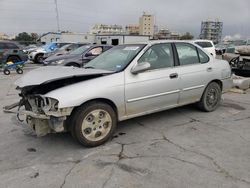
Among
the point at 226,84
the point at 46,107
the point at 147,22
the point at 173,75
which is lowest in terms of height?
the point at 226,84

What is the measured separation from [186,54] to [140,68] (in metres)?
1.47

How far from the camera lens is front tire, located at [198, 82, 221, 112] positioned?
201 inches

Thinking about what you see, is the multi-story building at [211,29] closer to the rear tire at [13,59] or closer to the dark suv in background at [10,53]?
the dark suv in background at [10,53]

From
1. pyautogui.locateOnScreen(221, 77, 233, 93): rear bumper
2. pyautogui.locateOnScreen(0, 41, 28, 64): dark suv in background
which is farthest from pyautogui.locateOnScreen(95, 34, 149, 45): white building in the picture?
pyautogui.locateOnScreen(221, 77, 233, 93): rear bumper

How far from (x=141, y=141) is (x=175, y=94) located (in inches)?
47.5

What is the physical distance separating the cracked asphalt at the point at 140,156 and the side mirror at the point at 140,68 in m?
1.11

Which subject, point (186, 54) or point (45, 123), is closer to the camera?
point (45, 123)

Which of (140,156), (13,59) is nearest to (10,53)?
(13,59)

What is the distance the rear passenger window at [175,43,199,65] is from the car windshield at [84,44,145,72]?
2.77ft

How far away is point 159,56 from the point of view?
4.37 metres

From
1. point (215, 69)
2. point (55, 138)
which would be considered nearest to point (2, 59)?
point (55, 138)

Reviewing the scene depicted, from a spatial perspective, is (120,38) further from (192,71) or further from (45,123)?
(45,123)

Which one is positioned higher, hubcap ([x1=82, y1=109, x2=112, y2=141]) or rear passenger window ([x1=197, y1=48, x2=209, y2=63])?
rear passenger window ([x1=197, y1=48, x2=209, y2=63])

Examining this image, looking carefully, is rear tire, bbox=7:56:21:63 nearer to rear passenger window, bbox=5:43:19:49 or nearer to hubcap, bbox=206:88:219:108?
rear passenger window, bbox=5:43:19:49
